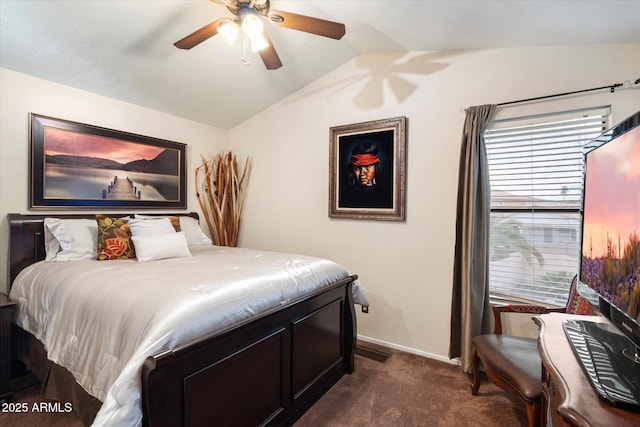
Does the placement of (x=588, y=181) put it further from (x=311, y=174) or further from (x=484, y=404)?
(x=311, y=174)

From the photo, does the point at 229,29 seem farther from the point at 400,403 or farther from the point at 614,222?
the point at 400,403

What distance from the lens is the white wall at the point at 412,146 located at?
2297 mm

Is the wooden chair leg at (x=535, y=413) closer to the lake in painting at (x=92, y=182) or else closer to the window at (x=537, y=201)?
the window at (x=537, y=201)

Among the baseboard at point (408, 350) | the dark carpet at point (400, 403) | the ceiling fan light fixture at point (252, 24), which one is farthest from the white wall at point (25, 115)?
the baseboard at point (408, 350)

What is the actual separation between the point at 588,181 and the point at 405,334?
2047mm

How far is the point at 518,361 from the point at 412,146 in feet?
6.18

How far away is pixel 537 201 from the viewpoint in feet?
7.88

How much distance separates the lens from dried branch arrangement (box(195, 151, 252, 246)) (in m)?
3.93

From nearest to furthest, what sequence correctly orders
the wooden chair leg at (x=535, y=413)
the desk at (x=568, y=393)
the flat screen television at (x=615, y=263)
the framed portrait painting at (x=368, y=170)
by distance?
the desk at (x=568, y=393)
the flat screen television at (x=615, y=263)
the wooden chair leg at (x=535, y=413)
the framed portrait painting at (x=368, y=170)

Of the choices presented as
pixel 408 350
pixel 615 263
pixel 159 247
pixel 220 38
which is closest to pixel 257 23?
pixel 220 38

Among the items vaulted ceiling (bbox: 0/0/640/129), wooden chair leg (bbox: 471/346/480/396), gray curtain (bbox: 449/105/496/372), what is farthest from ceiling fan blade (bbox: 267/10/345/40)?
wooden chair leg (bbox: 471/346/480/396)

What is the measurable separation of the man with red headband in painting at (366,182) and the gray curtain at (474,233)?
2.43 ft

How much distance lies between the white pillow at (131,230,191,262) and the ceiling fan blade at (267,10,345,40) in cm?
186

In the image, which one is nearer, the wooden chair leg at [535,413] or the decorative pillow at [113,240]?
the wooden chair leg at [535,413]
